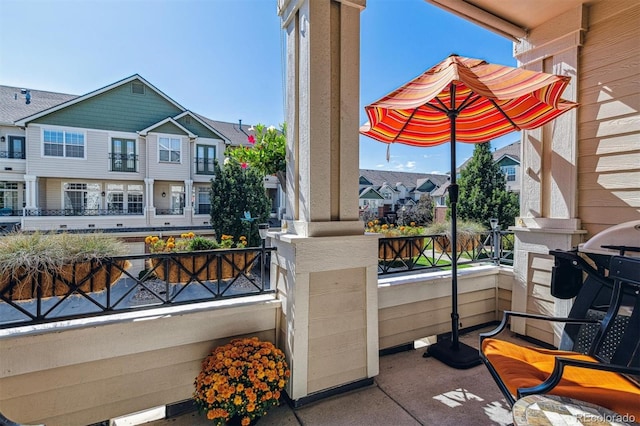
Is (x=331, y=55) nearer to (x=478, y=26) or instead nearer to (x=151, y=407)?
(x=478, y=26)

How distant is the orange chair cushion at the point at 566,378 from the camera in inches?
49.0

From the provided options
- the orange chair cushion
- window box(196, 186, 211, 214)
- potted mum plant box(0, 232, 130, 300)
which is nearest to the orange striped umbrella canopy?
the orange chair cushion

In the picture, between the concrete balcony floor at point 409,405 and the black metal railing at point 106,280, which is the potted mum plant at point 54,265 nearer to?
the black metal railing at point 106,280

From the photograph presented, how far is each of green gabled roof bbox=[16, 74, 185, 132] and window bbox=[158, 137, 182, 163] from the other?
2.90 feet

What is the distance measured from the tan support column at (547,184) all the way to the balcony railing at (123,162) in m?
14.1

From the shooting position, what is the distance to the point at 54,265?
5.41ft

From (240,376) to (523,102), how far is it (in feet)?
9.99

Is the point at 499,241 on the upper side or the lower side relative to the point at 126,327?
upper

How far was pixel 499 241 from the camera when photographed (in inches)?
135

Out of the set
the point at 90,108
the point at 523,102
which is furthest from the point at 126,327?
the point at 90,108

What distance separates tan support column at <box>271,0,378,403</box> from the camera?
1936 mm

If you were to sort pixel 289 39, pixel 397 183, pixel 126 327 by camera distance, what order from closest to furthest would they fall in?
pixel 126 327, pixel 289 39, pixel 397 183

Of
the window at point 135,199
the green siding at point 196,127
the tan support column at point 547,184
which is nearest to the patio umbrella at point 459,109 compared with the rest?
the tan support column at point 547,184

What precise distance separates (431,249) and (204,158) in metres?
12.7
